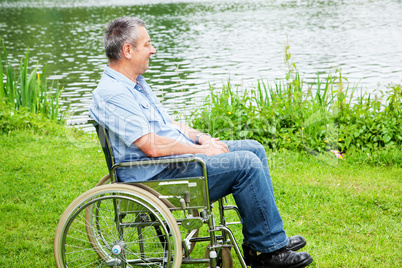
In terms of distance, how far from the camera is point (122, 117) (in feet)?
7.64

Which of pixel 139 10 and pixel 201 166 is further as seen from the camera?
pixel 139 10

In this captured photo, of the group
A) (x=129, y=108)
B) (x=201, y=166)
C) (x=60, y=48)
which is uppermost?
(x=129, y=108)

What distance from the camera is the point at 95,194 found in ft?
7.28

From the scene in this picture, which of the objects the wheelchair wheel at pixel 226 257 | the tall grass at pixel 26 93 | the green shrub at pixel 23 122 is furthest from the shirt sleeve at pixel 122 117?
the tall grass at pixel 26 93

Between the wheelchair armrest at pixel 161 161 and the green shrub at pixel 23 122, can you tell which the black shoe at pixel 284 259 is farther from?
the green shrub at pixel 23 122

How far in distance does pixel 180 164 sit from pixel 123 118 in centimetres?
39

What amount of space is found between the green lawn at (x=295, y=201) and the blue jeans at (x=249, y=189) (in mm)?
569

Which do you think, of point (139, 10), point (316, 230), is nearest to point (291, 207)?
point (316, 230)

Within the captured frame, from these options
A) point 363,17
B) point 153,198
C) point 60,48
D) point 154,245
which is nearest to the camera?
point 153,198

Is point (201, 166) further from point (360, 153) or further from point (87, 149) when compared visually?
point (87, 149)

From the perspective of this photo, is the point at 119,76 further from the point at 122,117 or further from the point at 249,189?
the point at 249,189

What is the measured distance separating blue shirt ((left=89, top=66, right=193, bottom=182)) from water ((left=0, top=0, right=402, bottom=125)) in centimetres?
265

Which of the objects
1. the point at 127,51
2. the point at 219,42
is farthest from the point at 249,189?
the point at 219,42

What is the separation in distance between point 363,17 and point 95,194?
20850 mm
